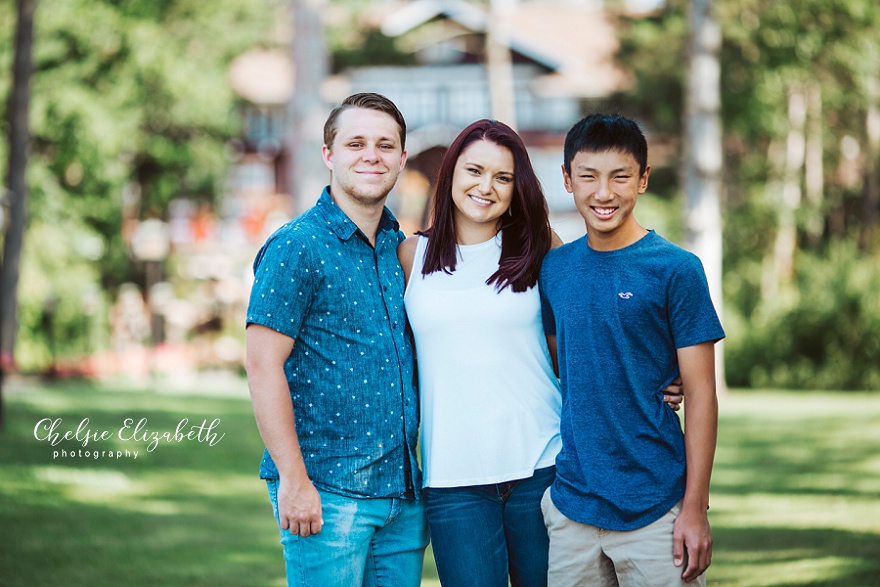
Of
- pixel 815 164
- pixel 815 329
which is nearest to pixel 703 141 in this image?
pixel 815 329

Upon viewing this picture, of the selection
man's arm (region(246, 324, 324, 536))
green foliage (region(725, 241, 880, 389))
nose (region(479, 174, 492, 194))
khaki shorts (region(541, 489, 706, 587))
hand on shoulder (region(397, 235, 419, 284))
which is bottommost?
green foliage (region(725, 241, 880, 389))

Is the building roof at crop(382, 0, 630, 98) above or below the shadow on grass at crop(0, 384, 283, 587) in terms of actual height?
above

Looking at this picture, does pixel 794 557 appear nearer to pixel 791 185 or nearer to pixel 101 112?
pixel 791 185

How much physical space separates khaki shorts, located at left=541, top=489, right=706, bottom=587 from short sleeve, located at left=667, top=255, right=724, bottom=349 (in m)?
0.53

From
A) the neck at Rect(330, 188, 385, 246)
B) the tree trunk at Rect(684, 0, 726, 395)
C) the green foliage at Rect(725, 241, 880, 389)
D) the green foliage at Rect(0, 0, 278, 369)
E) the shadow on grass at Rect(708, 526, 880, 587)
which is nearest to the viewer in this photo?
the neck at Rect(330, 188, 385, 246)

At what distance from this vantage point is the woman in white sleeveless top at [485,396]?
3.34m

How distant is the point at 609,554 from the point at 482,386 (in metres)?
0.67

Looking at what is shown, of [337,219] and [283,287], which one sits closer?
[283,287]

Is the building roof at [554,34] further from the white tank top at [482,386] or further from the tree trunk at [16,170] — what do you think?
the white tank top at [482,386]

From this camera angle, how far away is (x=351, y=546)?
3.18 meters

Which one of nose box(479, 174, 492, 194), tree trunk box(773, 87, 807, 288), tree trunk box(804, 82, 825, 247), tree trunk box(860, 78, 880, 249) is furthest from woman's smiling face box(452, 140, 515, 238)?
tree trunk box(804, 82, 825, 247)

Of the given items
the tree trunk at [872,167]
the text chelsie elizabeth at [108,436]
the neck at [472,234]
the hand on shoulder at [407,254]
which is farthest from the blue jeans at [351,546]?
the tree trunk at [872,167]

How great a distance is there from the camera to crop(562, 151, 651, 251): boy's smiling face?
3.24 m

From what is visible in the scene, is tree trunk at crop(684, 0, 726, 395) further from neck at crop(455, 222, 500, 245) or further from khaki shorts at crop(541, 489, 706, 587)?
khaki shorts at crop(541, 489, 706, 587)
